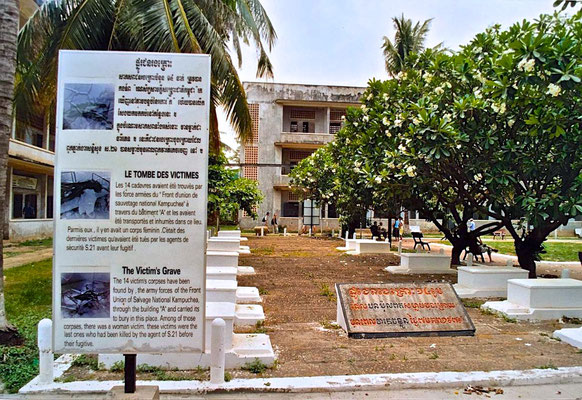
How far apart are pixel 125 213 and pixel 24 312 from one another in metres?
5.62

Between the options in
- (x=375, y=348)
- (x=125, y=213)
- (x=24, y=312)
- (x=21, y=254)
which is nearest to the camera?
(x=125, y=213)

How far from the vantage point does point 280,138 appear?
35062 millimetres

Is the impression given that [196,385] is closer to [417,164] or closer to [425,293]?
[425,293]

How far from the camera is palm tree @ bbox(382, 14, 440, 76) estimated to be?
27.1m

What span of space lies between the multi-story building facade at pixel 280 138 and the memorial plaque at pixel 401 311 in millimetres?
27612

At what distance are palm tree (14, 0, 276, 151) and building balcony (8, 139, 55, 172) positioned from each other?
888 cm

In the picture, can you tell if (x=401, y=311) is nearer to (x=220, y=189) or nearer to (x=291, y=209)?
(x=220, y=189)

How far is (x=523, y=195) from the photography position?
8.66 meters

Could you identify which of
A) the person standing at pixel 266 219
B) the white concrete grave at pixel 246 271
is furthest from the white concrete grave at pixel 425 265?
the person standing at pixel 266 219

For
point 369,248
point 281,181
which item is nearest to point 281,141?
point 281,181

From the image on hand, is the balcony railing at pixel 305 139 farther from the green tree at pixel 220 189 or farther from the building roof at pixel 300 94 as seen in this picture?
the green tree at pixel 220 189

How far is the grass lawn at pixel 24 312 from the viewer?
4750mm

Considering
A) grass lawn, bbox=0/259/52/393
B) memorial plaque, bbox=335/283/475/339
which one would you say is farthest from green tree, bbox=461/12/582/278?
grass lawn, bbox=0/259/52/393

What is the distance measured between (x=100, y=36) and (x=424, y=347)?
9.21 meters
